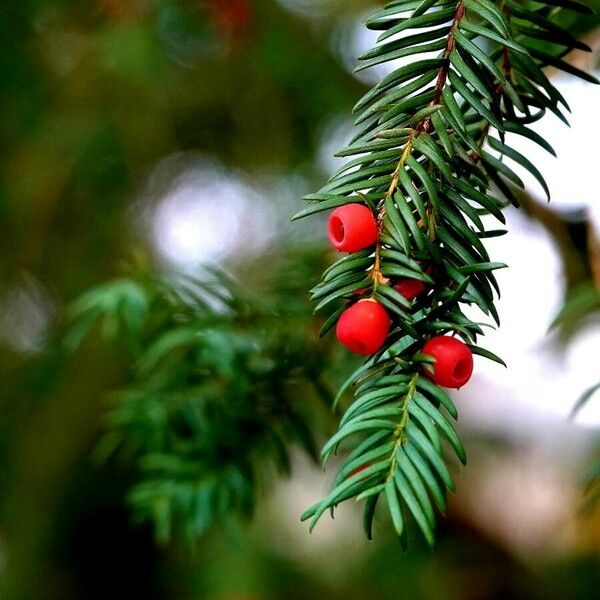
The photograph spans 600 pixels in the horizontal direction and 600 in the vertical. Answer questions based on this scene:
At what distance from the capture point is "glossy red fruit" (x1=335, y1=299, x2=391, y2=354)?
0.32 meters

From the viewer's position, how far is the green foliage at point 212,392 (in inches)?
27.0

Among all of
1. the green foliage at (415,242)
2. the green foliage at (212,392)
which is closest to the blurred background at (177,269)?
the green foliage at (212,392)

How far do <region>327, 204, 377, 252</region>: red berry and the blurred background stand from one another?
0.79 m

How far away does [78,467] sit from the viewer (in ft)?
4.58

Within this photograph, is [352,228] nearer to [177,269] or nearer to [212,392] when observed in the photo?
[212,392]

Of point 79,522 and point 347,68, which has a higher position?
point 347,68

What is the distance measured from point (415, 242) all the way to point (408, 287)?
21mm

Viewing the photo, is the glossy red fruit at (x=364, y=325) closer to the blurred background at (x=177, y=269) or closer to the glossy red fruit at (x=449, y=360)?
the glossy red fruit at (x=449, y=360)

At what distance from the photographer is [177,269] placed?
117 centimetres

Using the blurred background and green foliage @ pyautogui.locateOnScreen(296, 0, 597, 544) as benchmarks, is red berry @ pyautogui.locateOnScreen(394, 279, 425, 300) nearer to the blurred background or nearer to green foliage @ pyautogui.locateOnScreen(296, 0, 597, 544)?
green foliage @ pyautogui.locateOnScreen(296, 0, 597, 544)

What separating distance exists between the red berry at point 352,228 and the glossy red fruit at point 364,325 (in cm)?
2

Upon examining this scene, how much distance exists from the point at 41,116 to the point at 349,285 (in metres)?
1.05

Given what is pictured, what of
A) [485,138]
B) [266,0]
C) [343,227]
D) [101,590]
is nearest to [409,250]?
[343,227]

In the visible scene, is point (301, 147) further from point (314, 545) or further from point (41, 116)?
point (314, 545)
